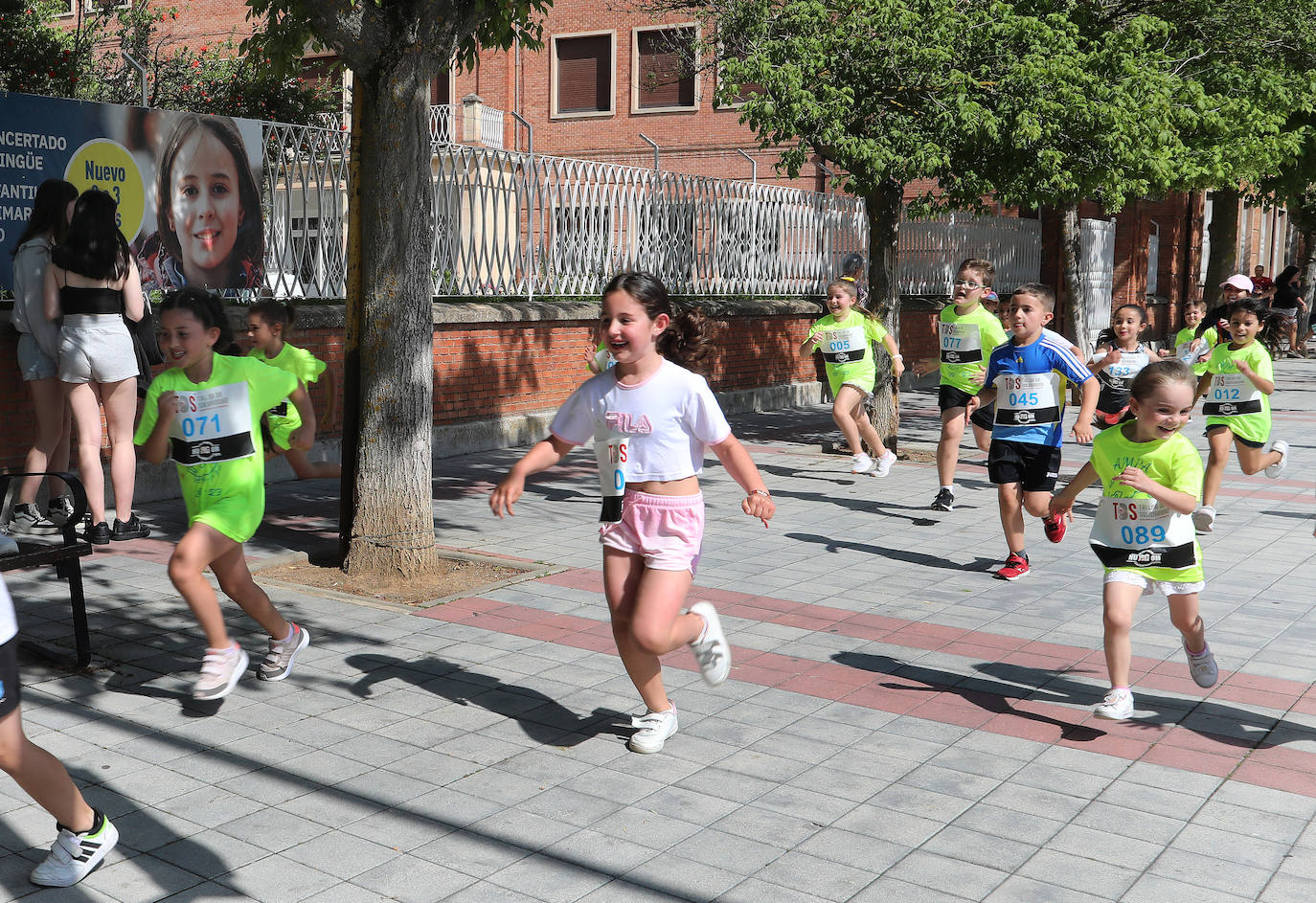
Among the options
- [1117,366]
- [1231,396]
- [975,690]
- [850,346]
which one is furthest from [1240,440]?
[975,690]

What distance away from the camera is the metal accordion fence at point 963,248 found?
20219mm

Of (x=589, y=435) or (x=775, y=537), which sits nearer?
(x=589, y=435)

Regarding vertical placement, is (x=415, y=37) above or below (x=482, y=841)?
above

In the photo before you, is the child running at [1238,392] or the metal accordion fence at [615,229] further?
the metal accordion fence at [615,229]

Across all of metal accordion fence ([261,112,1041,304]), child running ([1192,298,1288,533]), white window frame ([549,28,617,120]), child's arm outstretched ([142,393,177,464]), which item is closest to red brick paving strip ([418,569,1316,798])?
child's arm outstretched ([142,393,177,464])

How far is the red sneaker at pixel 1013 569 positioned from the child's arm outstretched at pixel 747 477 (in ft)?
10.9

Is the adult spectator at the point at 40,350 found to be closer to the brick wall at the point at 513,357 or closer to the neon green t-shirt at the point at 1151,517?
the brick wall at the point at 513,357

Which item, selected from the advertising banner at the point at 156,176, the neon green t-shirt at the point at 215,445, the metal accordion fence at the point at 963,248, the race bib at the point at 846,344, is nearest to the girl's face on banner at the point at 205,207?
the advertising banner at the point at 156,176

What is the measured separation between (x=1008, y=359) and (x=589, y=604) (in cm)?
282

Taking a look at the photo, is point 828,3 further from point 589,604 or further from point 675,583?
point 675,583

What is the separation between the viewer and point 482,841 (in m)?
3.83

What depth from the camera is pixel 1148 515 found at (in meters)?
4.77

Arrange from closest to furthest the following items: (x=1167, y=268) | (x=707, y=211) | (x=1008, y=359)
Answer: (x=1008, y=359)
(x=707, y=211)
(x=1167, y=268)

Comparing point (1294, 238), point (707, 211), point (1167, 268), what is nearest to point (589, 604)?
point (707, 211)
